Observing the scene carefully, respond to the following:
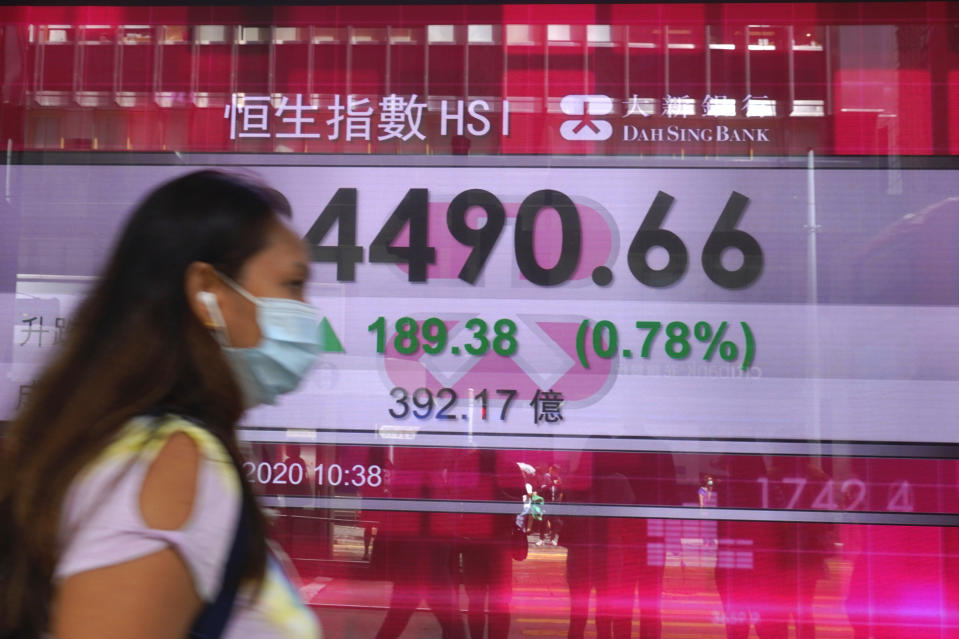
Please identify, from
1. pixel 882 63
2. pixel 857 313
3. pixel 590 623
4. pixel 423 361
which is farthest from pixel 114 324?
pixel 882 63

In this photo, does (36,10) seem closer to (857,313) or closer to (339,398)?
(339,398)

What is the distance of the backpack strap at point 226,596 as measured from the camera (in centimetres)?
119

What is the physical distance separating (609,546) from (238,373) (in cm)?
263

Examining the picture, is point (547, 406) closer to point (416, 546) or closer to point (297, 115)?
point (416, 546)

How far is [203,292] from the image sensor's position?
4.40ft

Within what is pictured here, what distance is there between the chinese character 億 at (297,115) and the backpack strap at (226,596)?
9.77 feet

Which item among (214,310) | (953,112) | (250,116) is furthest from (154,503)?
(953,112)

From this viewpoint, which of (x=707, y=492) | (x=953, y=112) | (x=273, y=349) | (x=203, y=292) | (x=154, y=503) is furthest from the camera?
(x=953, y=112)

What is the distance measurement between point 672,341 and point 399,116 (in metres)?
1.44

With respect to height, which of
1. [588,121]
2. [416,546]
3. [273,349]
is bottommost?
[416,546]

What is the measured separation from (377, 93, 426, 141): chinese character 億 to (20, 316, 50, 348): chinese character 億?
1606 mm

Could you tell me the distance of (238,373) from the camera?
143cm

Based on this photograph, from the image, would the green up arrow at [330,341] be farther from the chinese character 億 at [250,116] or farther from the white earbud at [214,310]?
the white earbud at [214,310]

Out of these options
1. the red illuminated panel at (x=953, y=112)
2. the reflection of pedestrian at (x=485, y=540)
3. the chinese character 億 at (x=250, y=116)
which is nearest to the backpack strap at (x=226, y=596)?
the reflection of pedestrian at (x=485, y=540)
